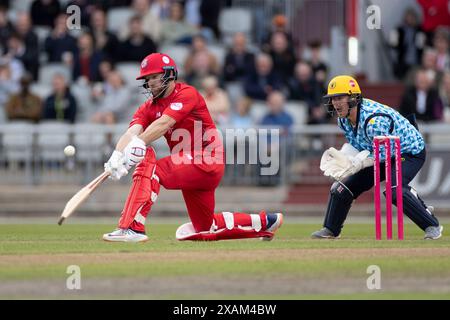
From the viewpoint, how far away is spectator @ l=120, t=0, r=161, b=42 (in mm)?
27219

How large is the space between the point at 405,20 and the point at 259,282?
16409 mm

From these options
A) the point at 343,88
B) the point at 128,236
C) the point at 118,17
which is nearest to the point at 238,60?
the point at 118,17

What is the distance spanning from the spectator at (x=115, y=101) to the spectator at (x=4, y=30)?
3077mm

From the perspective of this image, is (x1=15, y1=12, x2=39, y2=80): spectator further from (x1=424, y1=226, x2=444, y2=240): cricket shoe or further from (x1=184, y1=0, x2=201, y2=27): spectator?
(x1=424, y1=226, x2=444, y2=240): cricket shoe

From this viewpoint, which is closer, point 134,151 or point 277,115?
point 134,151

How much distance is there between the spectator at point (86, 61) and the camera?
86.6 feet

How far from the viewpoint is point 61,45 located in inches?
1067

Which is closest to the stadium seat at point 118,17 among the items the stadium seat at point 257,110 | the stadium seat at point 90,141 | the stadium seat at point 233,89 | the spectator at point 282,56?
the stadium seat at point 233,89

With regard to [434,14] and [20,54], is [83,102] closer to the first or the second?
[20,54]

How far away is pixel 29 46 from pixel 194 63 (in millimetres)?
3815

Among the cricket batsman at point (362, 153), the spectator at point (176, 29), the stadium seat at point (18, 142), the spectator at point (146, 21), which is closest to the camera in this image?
the cricket batsman at point (362, 153)

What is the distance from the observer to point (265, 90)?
85.8 ft

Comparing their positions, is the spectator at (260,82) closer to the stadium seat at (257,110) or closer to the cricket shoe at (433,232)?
the stadium seat at (257,110)
